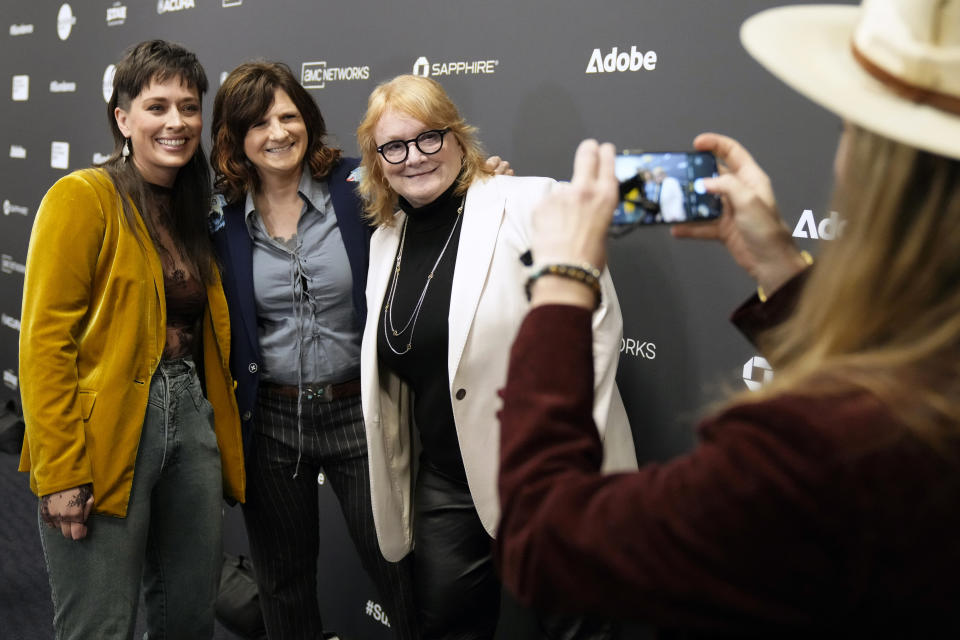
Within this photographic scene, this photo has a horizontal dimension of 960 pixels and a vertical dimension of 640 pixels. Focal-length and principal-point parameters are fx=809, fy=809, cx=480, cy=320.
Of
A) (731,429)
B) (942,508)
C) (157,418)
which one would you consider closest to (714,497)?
(731,429)

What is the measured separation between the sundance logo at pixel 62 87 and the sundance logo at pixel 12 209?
758 mm

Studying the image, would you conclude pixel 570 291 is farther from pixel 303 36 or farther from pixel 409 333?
pixel 303 36

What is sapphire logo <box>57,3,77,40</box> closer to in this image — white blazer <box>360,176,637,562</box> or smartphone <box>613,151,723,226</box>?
white blazer <box>360,176,637,562</box>

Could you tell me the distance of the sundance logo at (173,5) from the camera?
3.43 m

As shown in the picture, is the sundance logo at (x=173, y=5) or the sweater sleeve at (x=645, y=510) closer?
the sweater sleeve at (x=645, y=510)

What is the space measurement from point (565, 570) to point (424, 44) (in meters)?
2.01

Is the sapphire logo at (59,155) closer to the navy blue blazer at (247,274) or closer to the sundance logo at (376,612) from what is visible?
the navy blue blazer at (247,274)

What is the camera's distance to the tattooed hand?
1.74 metres

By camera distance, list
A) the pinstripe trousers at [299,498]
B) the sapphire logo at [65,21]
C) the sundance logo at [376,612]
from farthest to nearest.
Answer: the sapphire logo at [65,21] → the sundance logo at [376,612] → the pinstripe trousers at [299,498]

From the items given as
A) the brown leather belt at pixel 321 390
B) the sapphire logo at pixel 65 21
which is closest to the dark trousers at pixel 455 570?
the brown leather belt at pixel 321 390

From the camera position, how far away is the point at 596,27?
1.95 m

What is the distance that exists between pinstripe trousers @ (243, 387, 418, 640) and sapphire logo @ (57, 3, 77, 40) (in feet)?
10.3

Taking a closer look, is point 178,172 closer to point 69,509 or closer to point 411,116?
point 411,116

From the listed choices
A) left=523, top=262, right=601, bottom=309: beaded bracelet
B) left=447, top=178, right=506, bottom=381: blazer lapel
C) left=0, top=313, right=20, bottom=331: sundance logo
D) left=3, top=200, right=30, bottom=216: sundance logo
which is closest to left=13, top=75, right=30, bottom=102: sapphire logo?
left=3, top=200, right=30, bottom=216: sundance logo
